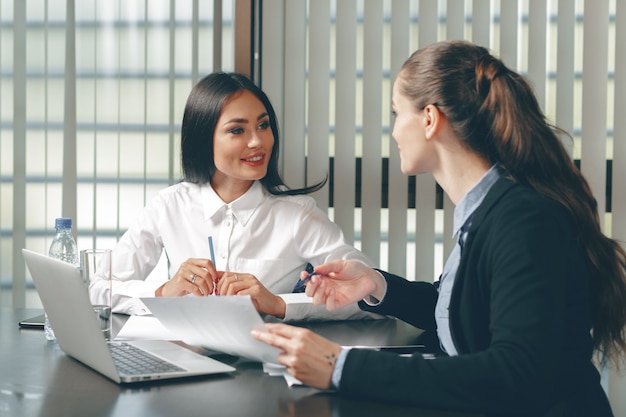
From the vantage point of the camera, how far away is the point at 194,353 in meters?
1.47

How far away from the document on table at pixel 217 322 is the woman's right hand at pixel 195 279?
32 cm

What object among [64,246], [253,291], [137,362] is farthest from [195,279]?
[137,362]

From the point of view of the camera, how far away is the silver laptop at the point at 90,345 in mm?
1273

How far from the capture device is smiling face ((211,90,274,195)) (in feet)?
7.90

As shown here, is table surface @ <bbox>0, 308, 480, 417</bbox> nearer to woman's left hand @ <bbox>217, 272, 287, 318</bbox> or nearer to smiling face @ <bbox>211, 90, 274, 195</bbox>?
woman's left hand @ <bbox>217, 272, 287, 318</bbox>

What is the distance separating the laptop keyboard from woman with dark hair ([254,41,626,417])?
0.63 feet

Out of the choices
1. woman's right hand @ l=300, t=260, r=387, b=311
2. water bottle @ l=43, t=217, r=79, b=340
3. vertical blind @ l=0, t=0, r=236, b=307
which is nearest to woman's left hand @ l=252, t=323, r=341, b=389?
woman's right hand @ l=300, t=260, r=387, b=311

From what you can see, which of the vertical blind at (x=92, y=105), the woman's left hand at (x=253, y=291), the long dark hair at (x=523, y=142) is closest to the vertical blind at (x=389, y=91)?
the vertical blind at (x=92, y=105)

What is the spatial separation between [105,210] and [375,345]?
5.46 feet

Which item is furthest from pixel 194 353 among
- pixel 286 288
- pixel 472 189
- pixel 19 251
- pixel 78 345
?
pixel 19 251

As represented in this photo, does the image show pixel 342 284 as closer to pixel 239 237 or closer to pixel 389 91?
pixel 239 237

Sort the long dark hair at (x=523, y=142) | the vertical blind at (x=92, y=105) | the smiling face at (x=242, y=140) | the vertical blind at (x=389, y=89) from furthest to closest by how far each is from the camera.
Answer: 1. the vertical blind at (x=92, y=105)
2. the vertical blind at (x=389, y=89)
3. the smiling face at (x=242, y=140)
4. the long dark hair at (x=523, y=142)

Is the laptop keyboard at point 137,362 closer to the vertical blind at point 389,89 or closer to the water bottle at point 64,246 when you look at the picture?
the water bottle at point 64,246

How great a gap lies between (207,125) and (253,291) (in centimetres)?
78
